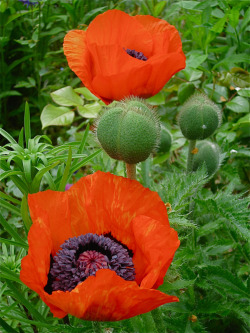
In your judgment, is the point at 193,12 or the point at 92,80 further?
the point at 193,12

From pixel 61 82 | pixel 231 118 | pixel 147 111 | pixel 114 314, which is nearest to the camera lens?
pixel 114 314

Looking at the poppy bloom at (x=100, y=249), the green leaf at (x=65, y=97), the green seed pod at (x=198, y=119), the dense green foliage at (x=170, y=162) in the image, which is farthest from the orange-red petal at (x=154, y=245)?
the green leaf at (x=65, y=97)

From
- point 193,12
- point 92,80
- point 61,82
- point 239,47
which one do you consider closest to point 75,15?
point 61,82

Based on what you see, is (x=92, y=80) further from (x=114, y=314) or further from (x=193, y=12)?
(x=193, y=12)

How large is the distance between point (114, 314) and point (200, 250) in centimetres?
53

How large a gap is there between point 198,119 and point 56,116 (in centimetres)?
84

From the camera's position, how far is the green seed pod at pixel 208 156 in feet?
4.19

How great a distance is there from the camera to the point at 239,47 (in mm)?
1992

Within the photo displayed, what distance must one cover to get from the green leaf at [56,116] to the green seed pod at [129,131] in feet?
3.14

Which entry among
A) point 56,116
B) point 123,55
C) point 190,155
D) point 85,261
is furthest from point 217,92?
point 85,261

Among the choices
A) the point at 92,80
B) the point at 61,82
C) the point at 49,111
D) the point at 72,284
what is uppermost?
the point at 92,80

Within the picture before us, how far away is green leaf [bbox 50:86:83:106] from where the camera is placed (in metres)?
1.92

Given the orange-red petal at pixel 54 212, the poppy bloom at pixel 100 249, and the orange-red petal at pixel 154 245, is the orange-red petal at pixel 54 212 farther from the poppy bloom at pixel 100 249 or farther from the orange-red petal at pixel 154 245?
the orange-red petal at pixel 154 245

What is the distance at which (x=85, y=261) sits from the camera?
79cm
